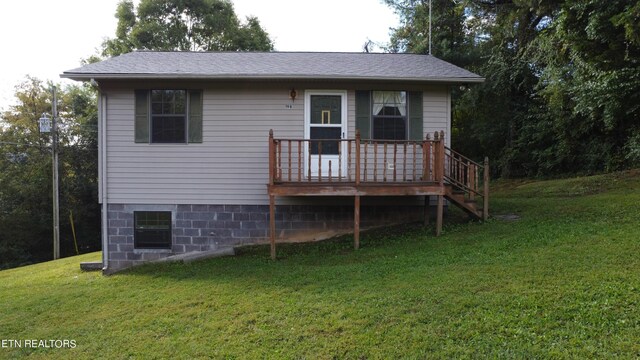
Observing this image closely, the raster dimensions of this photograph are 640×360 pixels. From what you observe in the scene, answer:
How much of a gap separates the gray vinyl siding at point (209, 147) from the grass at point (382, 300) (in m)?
1.64

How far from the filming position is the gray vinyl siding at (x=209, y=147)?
879 cm

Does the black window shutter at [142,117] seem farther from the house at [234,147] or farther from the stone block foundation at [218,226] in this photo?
the stone block foundation at [218,226]

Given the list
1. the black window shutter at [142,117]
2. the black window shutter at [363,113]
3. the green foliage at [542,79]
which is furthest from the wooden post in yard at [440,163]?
the black window shutter at [142,117]

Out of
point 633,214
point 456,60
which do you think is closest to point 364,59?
point 633,214

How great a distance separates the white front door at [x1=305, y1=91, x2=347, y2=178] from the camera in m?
8.69

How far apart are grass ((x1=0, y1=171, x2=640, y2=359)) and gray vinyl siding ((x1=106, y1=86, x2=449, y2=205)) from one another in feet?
5.39

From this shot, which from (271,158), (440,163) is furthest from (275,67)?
(440,163)

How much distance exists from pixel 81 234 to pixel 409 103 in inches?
817

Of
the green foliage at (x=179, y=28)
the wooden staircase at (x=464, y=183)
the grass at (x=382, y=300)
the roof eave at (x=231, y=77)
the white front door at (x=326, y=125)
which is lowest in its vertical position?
the grass at (x=382, y=300)

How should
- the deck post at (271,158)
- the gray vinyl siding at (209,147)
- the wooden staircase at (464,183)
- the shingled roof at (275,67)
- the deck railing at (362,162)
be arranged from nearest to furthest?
the deck post at (271,158) → the deck railing at (362,162) → the shingled roof at (275,67) → the wooden staircase at (464,183) → the gray vinyl siding at (209,147)

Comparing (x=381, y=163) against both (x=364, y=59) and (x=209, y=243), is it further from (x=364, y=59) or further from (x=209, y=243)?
(x=209, y=243)

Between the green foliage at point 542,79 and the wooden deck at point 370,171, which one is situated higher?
the green foliage at point 542,79

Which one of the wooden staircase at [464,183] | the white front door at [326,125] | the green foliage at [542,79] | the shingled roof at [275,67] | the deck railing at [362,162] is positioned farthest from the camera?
the green foliage at [542,79]

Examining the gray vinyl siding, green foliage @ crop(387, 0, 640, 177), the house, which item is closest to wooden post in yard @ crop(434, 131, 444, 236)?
the house
